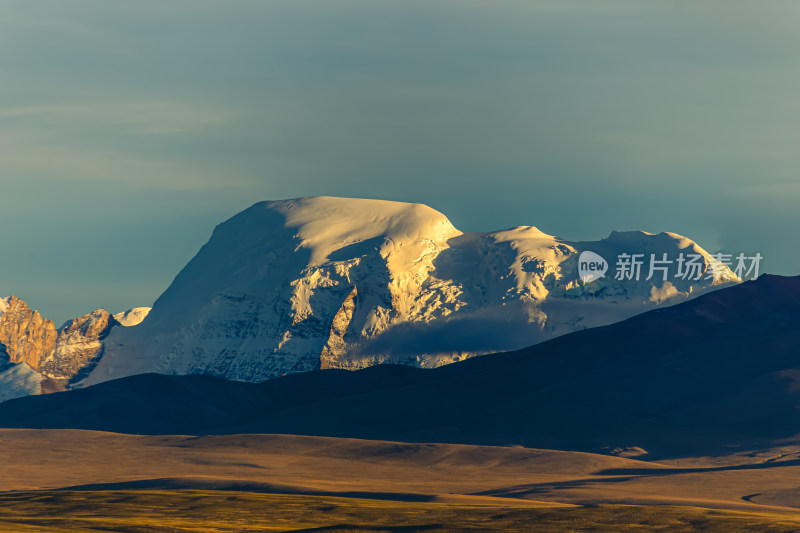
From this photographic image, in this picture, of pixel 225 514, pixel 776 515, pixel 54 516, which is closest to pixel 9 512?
pixel 54 516

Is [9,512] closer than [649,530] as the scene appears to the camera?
No

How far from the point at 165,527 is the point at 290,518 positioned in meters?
20.9

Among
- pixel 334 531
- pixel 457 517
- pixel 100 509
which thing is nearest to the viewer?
pixel 334 531

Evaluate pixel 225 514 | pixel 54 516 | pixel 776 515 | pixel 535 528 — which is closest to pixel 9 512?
pixel 54 516

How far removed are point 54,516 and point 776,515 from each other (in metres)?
93.6

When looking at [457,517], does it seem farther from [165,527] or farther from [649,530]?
[165,527]

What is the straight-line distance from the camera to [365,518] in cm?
17950

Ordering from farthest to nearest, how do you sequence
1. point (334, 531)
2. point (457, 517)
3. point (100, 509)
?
point (100, 509)
point (457, 517)
point (334, 531)

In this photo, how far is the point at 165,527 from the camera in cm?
16500

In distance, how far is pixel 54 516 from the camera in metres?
185

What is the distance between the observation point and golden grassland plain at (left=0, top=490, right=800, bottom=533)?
166250 mm

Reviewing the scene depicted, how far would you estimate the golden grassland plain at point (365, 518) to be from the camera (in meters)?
166

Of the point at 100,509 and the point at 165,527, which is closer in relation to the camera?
the point at 165,527

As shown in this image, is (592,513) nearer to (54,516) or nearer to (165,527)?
(165,527)
